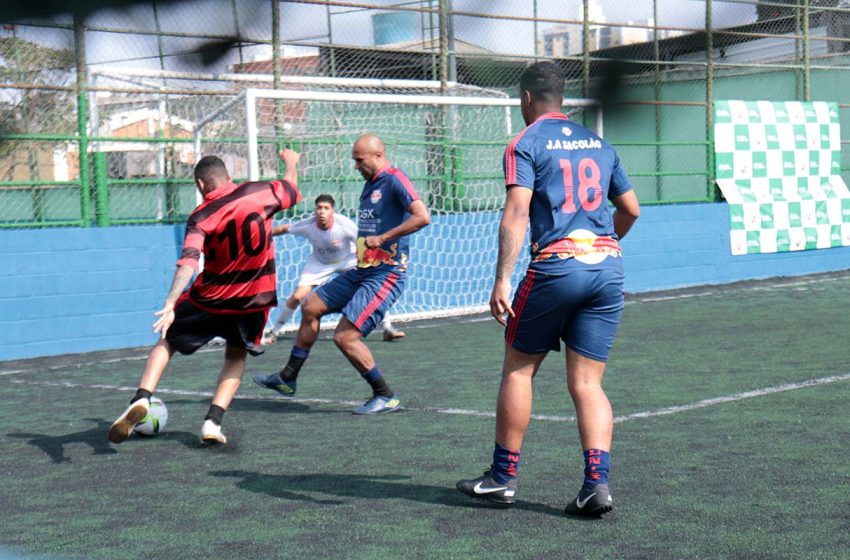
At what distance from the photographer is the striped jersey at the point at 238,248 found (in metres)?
6.24

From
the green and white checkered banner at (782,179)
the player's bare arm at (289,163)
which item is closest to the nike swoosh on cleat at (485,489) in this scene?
the player's bare arm at (289,163)

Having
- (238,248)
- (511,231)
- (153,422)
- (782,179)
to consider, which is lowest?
(153,422)

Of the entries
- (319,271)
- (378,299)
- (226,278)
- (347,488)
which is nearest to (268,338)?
(319,271)

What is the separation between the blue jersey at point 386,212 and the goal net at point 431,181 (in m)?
5.45

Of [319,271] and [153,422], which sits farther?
[319,271]

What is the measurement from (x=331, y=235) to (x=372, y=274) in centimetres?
387

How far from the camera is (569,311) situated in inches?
175

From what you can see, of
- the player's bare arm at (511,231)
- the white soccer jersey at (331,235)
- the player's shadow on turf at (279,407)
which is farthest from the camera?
the white soccer jersey at (331,235)

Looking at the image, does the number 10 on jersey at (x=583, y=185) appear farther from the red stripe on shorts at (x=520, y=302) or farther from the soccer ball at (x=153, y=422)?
the soccer ball at (x=153, y=422)

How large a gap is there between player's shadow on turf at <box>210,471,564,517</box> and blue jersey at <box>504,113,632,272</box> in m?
0.95

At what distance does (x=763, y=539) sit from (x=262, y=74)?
325cm

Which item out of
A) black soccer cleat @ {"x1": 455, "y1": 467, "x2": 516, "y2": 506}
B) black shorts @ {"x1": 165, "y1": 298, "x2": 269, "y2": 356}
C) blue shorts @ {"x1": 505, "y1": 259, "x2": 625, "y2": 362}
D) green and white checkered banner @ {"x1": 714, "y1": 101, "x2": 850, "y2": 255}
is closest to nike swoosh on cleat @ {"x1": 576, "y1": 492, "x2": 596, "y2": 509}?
black soccer cleat @ {"x1": 455, "y1": 467, "x2": 516, "y2": 506}

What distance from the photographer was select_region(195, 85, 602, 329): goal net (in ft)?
43.4

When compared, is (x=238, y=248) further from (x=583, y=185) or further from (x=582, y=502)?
(x=582, y=502)
